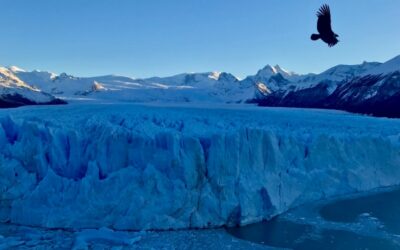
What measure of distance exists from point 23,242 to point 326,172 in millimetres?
8368

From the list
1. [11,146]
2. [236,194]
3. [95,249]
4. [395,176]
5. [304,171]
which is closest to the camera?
[95,249]

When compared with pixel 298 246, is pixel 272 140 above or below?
above

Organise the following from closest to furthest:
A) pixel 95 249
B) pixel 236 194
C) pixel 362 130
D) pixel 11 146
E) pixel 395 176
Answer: pixel 95 249, pixel 236 194, pixel 11 146, pixel 395 176, pixel 362 130

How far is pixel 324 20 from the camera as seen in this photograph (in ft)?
13.6

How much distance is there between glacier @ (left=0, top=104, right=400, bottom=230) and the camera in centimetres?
996

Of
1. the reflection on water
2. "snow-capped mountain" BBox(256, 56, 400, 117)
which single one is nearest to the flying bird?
the reflection on water

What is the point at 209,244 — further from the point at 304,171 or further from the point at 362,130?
the point at 362,130

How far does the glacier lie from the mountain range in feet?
124

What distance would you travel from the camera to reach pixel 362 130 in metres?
16.7

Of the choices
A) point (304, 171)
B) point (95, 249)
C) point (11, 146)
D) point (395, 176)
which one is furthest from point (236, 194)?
point (395, 176)

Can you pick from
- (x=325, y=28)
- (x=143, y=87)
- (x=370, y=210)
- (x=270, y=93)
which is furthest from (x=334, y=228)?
(x=143, y=87)

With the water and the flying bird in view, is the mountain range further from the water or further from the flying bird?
the flying bird

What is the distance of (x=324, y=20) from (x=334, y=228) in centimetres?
695

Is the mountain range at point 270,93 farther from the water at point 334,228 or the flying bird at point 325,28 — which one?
the flying bird at point 325,28
